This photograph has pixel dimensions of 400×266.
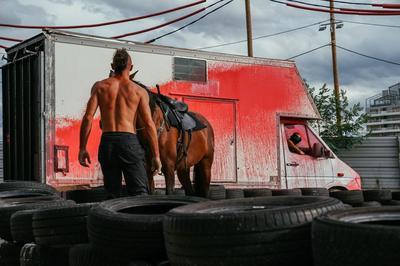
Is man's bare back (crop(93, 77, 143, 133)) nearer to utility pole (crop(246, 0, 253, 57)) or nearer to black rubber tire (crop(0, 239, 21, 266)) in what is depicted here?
black rubber tire (crop(0, 239, 21, 266))

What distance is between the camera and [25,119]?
981 cm

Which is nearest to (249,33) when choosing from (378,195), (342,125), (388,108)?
(342,125)

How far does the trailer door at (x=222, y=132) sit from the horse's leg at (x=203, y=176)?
0.72m

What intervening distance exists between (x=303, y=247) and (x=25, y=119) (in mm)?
7745

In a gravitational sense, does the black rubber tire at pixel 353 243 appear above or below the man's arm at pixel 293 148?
below

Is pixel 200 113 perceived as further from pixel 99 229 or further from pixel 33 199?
pixel 99 229

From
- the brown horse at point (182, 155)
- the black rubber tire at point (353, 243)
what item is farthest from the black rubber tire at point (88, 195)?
the black rubber tire at point (353, 243)

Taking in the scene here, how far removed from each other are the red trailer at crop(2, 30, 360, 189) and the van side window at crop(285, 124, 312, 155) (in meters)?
0.02

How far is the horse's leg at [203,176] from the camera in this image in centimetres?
1011

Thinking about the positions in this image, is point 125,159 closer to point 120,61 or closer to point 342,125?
point 120,61

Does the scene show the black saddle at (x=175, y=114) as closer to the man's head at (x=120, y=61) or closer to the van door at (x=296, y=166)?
the man's head at (x=120, y=61)

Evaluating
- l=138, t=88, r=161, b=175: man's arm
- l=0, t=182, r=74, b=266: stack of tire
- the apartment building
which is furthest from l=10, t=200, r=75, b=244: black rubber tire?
the apartment building

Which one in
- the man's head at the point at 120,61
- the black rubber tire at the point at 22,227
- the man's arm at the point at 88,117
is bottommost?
the black rubber tire at the point at 22,227

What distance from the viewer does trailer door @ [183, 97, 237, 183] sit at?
10.9 metres
